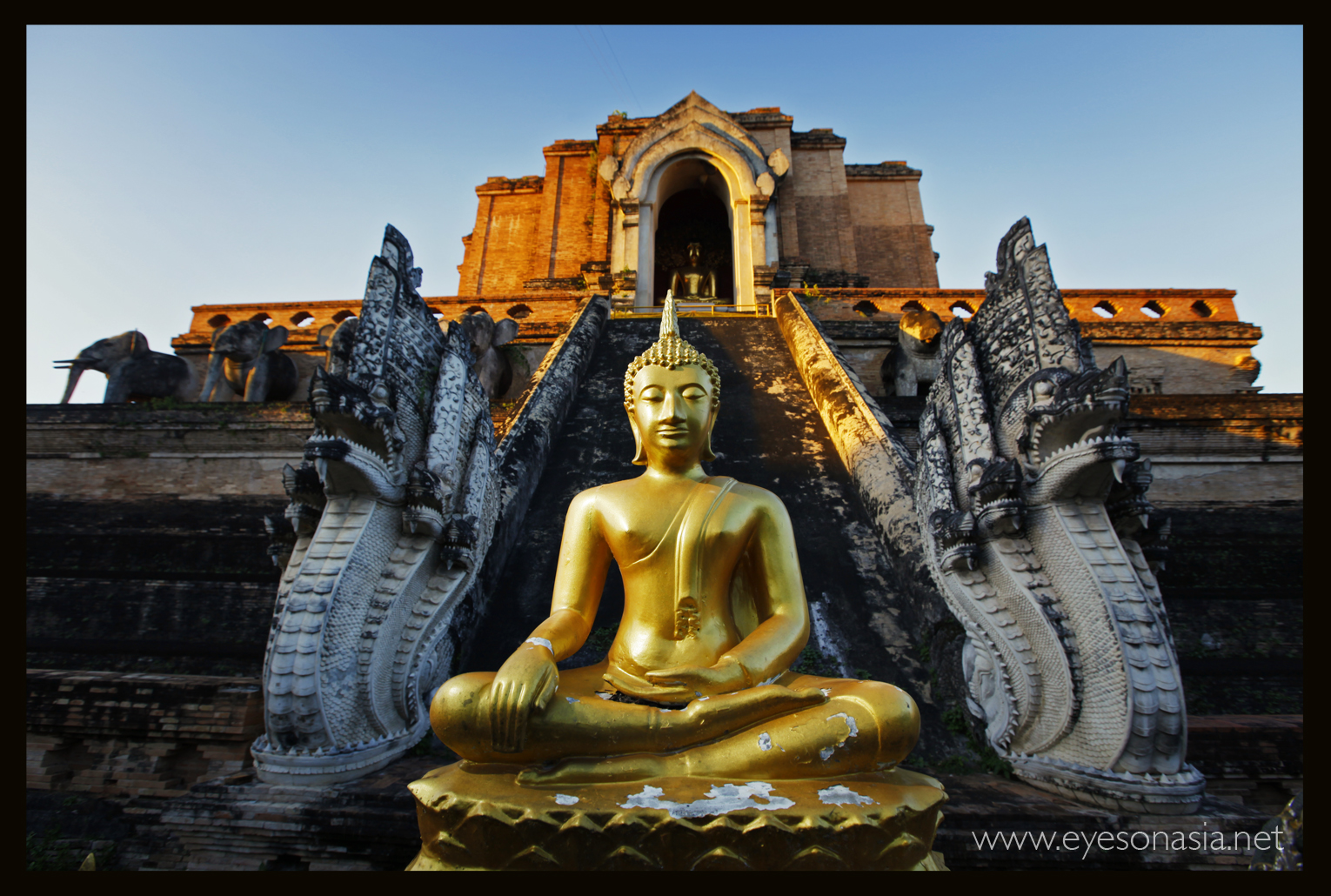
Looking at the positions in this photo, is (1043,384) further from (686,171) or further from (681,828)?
(686,171)

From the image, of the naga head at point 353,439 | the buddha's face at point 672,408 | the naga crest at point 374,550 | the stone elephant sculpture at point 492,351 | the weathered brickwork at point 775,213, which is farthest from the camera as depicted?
the weathered brickwork at point 775,213

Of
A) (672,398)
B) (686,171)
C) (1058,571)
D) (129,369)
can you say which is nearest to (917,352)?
(1058,571)

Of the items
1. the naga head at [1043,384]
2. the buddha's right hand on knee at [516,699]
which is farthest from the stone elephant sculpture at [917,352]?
the buddha's right hand on knee at [516,699]

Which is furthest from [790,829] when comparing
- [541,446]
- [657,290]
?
[657,290]

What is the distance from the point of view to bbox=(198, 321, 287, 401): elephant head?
31.1ft

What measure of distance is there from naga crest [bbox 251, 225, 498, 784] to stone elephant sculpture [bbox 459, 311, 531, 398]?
4.59 meters

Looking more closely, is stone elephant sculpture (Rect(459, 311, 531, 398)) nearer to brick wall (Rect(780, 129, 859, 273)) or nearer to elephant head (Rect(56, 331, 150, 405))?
elephant head (Rect(56, 331, 150, 405))

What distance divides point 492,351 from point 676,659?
7577 millimetres

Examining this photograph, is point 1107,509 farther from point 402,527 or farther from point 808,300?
point 808,300

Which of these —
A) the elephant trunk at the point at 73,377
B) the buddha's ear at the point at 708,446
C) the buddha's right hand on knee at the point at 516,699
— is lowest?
the buddha's right hand on knee at the point at 516,699

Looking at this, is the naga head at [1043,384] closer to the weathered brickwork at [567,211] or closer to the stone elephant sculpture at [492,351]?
the stone elephant sculpture at [492,351]

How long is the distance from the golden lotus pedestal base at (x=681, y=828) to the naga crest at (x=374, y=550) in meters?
1.57

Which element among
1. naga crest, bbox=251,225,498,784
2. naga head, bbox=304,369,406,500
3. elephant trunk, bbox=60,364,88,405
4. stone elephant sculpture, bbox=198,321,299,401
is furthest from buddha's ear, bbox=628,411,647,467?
elephant trunk, bbox=60,364,88,405

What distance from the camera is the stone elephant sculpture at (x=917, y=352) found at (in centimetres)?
916
